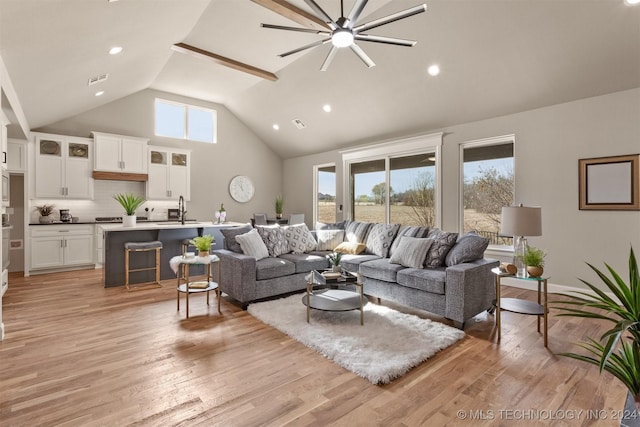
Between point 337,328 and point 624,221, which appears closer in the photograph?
point 337,328

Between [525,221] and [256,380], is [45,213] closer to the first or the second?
[256,380]

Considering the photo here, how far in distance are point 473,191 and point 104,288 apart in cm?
608

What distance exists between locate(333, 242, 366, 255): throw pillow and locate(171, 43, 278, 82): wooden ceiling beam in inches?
143

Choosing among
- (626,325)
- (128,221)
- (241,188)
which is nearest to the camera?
(626,325)

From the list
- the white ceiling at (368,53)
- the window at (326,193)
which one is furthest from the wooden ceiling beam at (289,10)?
the window at (326,193)

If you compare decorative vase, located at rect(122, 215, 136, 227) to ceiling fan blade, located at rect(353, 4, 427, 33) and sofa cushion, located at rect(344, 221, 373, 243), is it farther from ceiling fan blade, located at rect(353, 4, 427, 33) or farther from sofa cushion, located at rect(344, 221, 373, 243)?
ceiling fan blade, located at rect(353, 4, 427, 33)

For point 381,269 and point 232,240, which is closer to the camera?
point 381,269

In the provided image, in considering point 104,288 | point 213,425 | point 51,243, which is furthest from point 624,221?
point 51,243

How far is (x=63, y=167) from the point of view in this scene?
6.00 metres

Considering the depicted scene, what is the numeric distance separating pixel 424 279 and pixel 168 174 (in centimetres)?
612

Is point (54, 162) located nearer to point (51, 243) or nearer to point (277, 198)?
point (51, 243)

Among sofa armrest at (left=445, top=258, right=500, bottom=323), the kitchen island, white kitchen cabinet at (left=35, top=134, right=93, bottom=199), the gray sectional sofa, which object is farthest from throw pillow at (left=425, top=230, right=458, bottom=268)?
white kitchen cabinet at (left=35, top=134, right=93, bottom=199)

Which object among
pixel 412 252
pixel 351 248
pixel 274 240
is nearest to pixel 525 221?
pixel 412 252

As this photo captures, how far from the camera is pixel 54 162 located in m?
5.91
